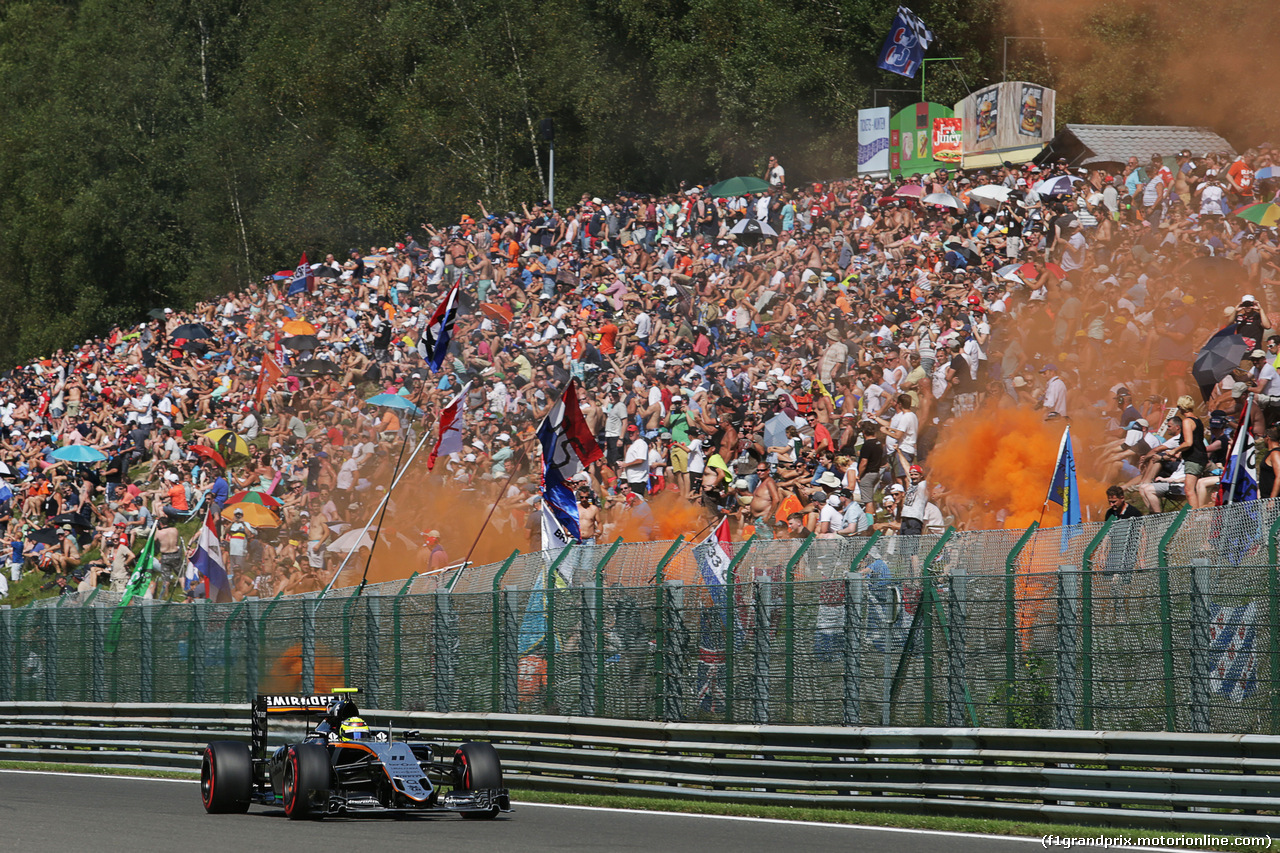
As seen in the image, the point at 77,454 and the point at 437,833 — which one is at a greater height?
the point at 77,454

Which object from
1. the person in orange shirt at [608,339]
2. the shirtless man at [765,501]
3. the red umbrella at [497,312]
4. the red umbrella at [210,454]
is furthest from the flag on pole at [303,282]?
the shirtless man at [765,501]

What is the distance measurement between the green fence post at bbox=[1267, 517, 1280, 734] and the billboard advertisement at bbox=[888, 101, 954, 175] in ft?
89.4

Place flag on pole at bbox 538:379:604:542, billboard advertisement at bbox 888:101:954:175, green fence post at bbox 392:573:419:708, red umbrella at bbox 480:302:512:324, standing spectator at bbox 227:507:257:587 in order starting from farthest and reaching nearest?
billboard advertisement at bbox 888:101:954:175 → red umbrella at bbox 480:302:512:324 → standing spectator at bbox 227:507:257:587 → flag on pole at bbox 538:379:604:542 → green fence post at bbox 392:573:419:708

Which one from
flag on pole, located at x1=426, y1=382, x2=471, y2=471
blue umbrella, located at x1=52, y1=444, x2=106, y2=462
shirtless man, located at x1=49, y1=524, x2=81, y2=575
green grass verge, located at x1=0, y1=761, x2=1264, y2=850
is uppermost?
flag on pole, located at x1=426, y1=382, x2=471, y2=471

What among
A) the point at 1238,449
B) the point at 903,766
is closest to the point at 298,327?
the point at 1238,449

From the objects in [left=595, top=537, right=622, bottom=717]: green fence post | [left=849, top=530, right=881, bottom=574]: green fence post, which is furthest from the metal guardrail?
[left=849, top=530, right=881, bottom=574]: green fence post

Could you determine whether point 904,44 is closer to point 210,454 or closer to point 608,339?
point 608,339

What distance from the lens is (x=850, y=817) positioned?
488 inches

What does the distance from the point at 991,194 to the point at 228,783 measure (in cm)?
1699

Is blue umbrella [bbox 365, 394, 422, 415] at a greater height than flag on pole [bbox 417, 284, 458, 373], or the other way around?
flag on pole [bbox 417, 284, 458, 373]

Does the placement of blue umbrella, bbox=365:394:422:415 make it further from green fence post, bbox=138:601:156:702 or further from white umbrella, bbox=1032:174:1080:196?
white umbrella, bbox=1032:174:1080:196

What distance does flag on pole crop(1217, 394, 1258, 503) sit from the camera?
14758 mm

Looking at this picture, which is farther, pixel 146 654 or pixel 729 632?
pixel 146 654

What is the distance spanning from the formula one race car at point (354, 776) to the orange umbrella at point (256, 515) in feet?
42.4
